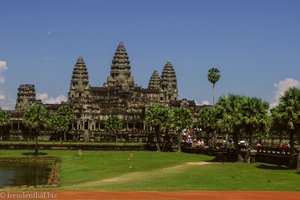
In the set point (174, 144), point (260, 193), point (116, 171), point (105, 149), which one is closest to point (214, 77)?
point (174, 144)

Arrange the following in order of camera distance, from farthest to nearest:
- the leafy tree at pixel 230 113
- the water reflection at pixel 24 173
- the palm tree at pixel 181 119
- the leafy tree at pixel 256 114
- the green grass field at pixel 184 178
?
the palm tree at pixel 181 119 → the leafy tree at pixel 230 113 → the leafy tree at pixel 256 114 → the water reflection at pixel 24 173 → the green grass field at pixel 184 178

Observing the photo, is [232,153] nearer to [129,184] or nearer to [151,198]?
[129,184]

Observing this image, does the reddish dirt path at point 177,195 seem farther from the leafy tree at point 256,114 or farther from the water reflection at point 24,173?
the leafy tree at point 256,114

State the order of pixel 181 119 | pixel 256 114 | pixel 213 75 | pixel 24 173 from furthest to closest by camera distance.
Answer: pixel 213 75
pixel 181 119
pixel 256 114
pixel 24 173

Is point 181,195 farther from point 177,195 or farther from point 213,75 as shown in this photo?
point 213,75

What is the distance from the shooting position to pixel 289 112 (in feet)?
185

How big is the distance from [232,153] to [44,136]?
339 ft

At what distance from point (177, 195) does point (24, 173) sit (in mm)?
32098

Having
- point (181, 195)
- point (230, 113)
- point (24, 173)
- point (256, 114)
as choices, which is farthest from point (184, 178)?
point (24, 173)

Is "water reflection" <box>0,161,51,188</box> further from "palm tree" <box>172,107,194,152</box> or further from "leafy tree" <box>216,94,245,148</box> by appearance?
"palm tree" <box>172,107,194,152</box>

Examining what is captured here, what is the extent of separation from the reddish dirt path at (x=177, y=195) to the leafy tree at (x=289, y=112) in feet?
58.8

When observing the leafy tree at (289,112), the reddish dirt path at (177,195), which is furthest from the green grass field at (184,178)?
the leafy tree at (289,112)

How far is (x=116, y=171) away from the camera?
61844 millimetres

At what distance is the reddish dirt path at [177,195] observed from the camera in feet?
119
